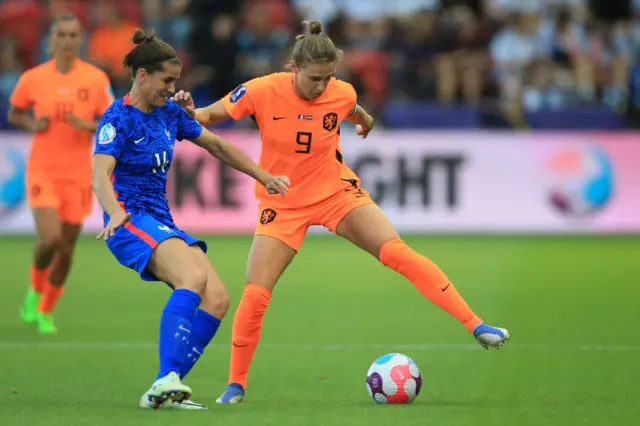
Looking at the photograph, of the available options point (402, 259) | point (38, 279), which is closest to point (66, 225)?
point (38, 279)

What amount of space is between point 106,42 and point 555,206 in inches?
265

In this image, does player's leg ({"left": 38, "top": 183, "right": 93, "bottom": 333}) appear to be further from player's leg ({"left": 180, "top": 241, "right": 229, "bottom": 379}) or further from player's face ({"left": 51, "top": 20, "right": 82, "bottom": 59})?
player's leg ({"left": 180, "top": 241, "right": 229, "bottom": 379})

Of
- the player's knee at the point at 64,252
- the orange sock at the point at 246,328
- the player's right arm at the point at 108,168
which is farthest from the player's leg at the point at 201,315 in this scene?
the player's knee at the point at 64,252

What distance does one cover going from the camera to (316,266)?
15008 millimetres

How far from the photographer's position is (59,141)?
10695 millimetres

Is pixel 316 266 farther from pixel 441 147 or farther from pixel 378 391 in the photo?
pixel 378 391

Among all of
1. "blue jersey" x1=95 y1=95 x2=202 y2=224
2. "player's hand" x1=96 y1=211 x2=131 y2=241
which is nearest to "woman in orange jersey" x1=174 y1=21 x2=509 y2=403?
"blue jersey" x1=95 y1=95 x2=202 y2=224

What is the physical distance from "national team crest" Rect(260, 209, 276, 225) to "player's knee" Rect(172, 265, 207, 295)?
2.55 ft

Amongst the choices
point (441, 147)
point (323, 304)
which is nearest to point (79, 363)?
point (323, 304)

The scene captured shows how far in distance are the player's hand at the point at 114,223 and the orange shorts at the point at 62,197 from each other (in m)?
4.13

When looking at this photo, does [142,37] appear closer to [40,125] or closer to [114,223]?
[114,223]

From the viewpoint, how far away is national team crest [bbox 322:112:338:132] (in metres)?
7.62

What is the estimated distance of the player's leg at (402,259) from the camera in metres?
7.35

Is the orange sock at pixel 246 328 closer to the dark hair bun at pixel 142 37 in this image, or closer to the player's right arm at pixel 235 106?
the player's right arm at pixel 235 106
